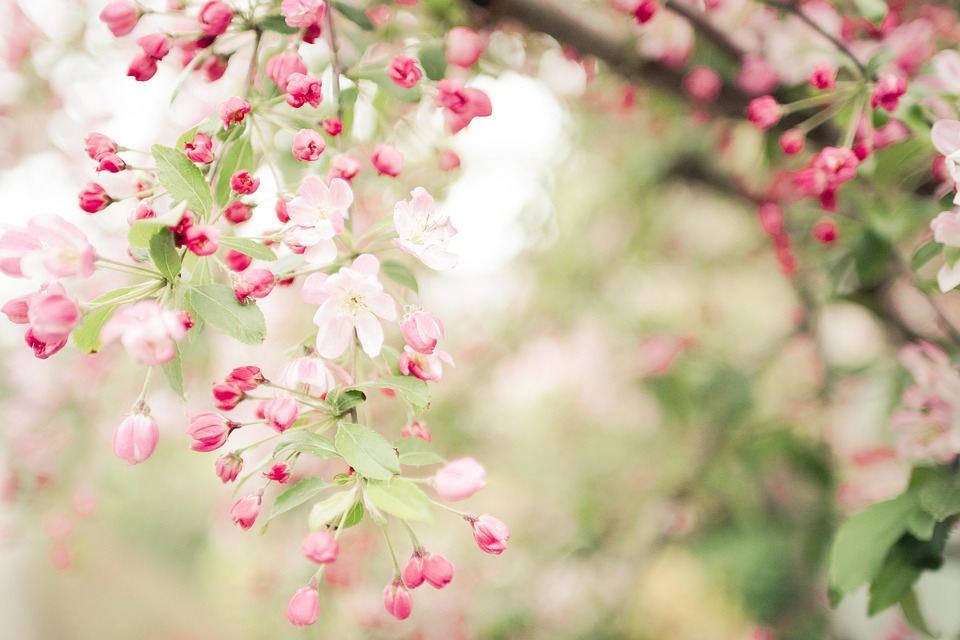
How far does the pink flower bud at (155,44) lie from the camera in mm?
625

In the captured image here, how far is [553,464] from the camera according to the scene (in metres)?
2.56

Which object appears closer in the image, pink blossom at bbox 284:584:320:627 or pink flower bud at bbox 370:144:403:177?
pink blossom at bbox 284:584:320:627

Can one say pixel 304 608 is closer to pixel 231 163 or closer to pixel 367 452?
pixel 367 452

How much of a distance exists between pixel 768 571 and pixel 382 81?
1.99 m

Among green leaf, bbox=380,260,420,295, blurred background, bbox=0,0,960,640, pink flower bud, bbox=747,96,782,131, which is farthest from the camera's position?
blurred background, bbox=0,0,960,640

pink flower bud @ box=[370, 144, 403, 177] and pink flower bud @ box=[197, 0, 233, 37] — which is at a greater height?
pink flower bud @ box=[197, 0, 233, 37]

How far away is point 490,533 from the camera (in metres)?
0.56

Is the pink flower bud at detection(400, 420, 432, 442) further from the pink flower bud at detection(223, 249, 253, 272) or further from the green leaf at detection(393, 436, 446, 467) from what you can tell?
the pink flower bud at detection(223, 249, 253, 272)

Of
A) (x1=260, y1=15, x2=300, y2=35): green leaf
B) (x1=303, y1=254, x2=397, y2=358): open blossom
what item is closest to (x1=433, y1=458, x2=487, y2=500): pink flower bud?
(x1=303, y1=254, x2=397, y2=358): open blossom

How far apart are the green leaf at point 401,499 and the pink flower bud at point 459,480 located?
0.14 ft

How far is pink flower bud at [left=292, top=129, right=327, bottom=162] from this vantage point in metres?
0.57

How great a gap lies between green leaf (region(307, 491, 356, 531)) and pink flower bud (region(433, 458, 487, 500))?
0.08 meters

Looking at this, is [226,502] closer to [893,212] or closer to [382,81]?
[382,81]

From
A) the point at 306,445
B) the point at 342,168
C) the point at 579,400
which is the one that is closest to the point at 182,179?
the point at 342,168
